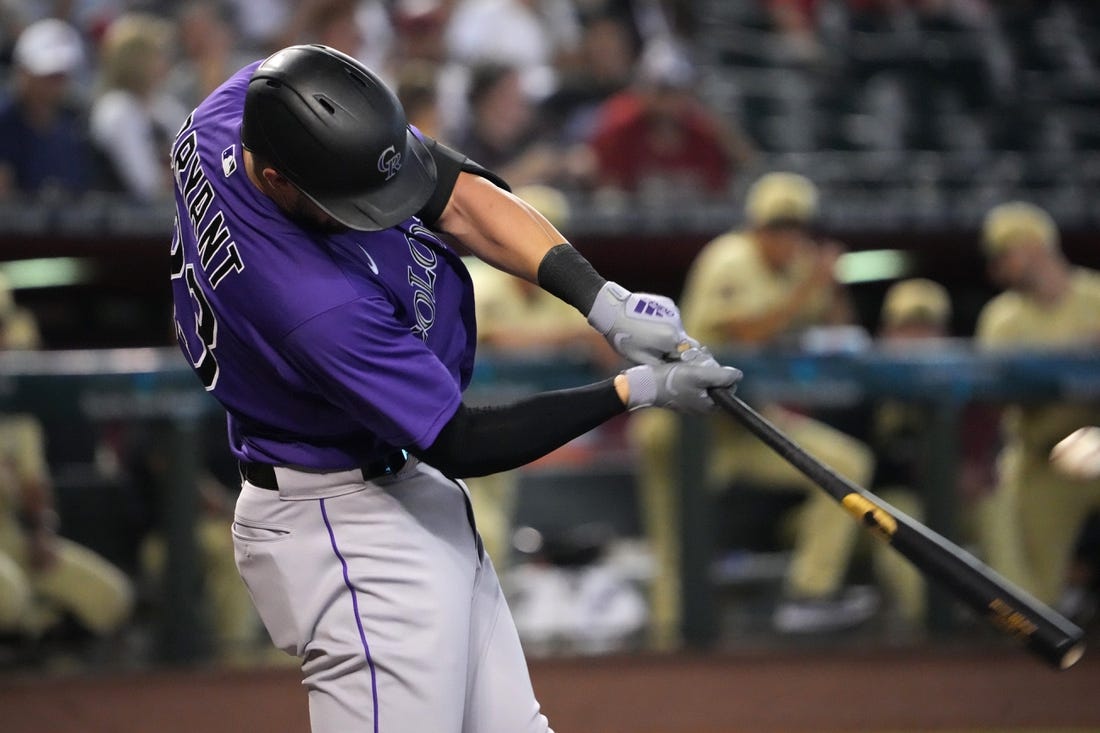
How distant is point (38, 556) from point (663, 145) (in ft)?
11.1

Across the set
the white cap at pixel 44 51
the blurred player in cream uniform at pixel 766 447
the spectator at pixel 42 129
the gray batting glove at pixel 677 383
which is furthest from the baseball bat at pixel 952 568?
the white cap at pixel 44 51

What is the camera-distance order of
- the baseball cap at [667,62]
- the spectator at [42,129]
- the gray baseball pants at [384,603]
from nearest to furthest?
1. the gray baseball pants at [384,603]
2. the spectator at [42,129]
3. the baseball cap at [667,62]

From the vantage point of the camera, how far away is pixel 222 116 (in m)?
2.37

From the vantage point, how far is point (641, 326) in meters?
2.41

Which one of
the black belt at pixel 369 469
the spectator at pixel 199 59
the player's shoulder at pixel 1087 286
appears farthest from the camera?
the spectator at pixel 199 59

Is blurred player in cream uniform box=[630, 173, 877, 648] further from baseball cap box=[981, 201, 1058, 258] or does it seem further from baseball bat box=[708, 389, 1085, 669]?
baseball bat box=[708, 389, 1085, 669]

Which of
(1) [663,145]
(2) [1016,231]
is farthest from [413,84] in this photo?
(2) [1016,231]

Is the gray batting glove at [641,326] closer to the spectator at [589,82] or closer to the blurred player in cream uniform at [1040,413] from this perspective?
the blurred player in cream uniform at [1040,413]

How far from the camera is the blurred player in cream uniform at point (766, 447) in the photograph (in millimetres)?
5352

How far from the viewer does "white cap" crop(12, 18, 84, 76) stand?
6.06 meters

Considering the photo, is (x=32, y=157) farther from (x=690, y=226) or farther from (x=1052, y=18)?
(x=1052, y=18)

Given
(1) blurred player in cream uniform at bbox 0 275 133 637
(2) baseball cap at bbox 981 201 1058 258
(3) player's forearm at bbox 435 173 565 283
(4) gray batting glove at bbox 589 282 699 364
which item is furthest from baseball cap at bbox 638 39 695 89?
(4) gray batting glove at bbox 589 282 699 364

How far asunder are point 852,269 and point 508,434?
15.8ft

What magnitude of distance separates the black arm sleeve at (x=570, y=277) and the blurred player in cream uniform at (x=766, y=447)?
280 cm
